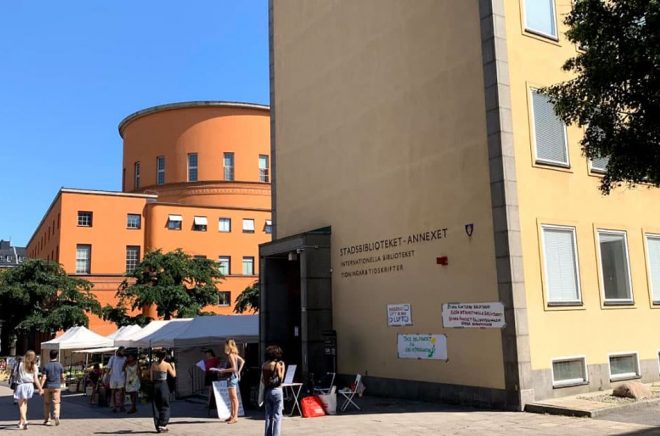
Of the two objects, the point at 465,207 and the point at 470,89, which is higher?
the point at 470,89

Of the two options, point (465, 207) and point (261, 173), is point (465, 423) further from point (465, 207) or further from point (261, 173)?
point (261, 173)

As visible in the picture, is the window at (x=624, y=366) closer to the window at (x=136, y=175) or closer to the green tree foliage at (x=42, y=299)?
the green tree foliage at (x=42, y=299)

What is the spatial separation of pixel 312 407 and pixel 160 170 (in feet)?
149

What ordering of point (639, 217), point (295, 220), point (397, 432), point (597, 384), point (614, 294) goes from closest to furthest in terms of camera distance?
1. point (397, 432)
2. point (597, 384)
3. point (614, 294)
4. point (639, 217)
5. point (295, 220)

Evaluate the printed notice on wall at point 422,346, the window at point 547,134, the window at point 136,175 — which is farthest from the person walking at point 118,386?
the window at point 136,175

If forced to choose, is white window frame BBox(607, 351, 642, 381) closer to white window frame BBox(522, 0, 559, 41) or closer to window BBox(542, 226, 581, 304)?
window BBox(542, 226, 581, 304)

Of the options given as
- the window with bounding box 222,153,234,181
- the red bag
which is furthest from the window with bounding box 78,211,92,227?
the red bag

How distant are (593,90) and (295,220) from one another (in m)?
12.8

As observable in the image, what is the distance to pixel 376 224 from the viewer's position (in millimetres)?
18375

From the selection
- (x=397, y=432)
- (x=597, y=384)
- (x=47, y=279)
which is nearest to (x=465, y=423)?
(x=397, y=432)

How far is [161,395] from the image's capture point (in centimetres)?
1304

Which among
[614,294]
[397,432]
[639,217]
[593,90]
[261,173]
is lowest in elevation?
[397,432]

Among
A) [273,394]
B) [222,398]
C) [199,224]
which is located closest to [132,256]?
[199,224]

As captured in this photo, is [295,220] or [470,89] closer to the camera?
[470,89]
